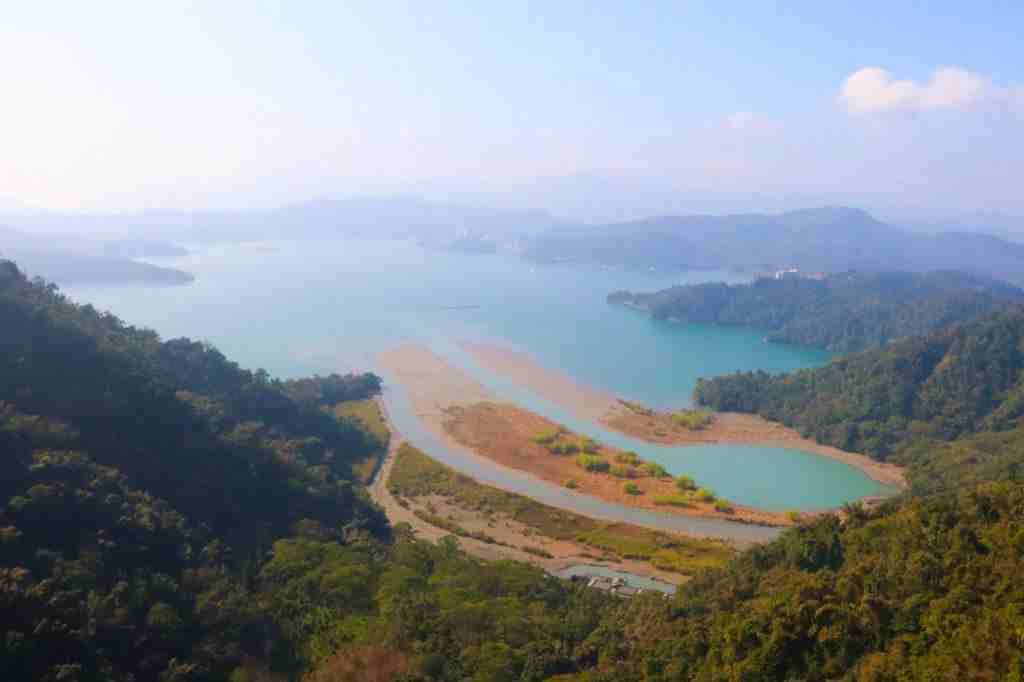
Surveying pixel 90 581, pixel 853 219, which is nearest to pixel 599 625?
pixel 90 581

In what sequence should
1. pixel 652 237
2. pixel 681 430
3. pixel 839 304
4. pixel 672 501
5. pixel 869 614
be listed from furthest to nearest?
pixel 652 237, pixel 839 304, pixel 681 430, pixel 672 501, pixel 869 614

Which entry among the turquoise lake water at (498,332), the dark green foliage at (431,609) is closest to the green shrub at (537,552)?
the dark green foliage at (431,609)

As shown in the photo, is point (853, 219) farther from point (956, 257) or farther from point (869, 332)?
point (869, 332)

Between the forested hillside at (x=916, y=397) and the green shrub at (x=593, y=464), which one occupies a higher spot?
the forested hillside at (x=916, y=397)

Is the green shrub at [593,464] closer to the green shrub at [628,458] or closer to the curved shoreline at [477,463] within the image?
the green shrub at [628,458]

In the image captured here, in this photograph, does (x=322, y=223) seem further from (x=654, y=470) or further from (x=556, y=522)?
(x=556, y=522)

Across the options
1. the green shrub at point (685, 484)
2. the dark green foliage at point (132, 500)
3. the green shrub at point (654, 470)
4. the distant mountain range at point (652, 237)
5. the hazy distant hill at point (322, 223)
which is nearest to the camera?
the dark green foliage at point (132, 500)

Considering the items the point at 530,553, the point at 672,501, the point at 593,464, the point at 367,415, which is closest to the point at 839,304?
the point at 593,464

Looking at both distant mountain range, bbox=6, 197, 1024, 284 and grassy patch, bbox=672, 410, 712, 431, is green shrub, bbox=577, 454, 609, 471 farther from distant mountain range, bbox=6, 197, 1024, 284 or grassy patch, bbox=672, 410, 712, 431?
distant mountain range, bbox=6, 197, 1024, 284
